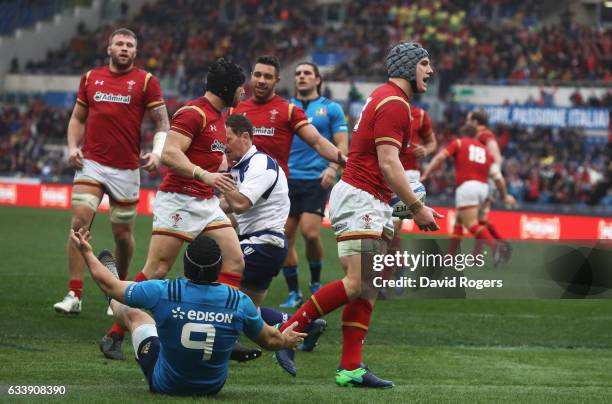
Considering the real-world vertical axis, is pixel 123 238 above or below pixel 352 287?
Answer: above

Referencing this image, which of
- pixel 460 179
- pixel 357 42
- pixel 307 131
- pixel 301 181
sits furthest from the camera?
pixel 357 42

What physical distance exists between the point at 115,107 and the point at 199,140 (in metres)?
1.80

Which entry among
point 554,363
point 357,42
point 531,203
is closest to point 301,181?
point 554,363

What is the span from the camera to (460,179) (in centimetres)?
1722

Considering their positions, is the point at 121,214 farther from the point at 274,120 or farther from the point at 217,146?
the point at 217,146

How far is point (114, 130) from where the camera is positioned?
1026 centimetres

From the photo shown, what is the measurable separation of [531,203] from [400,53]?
22288 mm

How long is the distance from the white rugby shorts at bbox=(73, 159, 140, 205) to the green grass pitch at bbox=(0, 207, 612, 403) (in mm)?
1202

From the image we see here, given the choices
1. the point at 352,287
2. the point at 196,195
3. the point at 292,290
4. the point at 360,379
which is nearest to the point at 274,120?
the point at 196,195

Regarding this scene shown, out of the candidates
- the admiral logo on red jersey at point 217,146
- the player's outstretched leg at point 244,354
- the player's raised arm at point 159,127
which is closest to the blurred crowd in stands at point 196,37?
the player's raised arm at point 159,127

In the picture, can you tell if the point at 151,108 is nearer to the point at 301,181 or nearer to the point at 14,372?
the point at 301,181

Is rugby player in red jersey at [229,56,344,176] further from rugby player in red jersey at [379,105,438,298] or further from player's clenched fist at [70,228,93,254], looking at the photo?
player's clenched fist at [70,228,93,254]

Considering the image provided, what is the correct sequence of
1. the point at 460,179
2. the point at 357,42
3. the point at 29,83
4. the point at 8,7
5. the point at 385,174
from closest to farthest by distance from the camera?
the point at 385,174
the point at 460,179
the point at 357,42
the point at 29,83
the point at 8,7

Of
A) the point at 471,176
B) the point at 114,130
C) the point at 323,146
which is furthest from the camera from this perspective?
the point at 471,176
